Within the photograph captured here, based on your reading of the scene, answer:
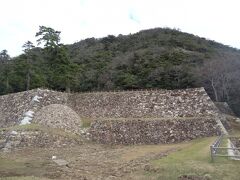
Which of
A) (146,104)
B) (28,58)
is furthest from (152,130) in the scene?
(28,58)

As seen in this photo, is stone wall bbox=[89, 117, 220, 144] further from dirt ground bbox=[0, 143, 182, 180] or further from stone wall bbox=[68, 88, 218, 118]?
stone wall bbox=[68, 88, 218, 118]

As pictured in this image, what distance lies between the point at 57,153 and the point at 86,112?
980 cm

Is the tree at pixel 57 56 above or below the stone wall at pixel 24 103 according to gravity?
above

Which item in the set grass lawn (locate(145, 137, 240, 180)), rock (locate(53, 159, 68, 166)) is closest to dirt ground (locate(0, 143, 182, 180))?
rock (locate(53, 159, 68, 166))

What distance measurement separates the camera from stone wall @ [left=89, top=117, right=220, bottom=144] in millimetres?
26000

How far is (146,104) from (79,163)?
12904 millimetres

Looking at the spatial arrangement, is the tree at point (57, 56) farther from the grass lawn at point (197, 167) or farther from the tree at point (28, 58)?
the grass lawn at point (197, 167)

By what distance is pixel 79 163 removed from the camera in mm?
18750

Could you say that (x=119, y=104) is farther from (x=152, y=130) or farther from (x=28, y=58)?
(x=28, y=58)

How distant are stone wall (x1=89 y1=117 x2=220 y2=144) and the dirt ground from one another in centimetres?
173

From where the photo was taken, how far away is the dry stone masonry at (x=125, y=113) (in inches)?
1045

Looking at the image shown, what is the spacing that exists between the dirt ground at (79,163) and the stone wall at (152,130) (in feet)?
5.68

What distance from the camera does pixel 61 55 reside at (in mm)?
38031

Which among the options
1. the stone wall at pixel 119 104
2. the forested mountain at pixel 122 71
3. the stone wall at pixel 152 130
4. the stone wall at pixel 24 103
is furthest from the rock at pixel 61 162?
the forested mountain at pixel 122 71
